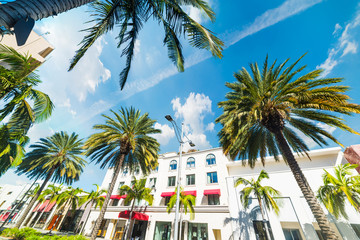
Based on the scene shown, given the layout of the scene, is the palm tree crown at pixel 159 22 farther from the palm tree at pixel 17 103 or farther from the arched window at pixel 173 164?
the arched window at pixel 173 164

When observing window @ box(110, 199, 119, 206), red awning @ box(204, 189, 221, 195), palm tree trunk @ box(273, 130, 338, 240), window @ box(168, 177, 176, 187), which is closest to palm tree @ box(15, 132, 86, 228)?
window @ box(110, 199, 119, 206)

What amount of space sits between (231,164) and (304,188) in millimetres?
15945

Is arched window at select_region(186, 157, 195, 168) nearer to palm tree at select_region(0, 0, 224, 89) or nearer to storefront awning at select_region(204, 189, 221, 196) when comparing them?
storefront awning at select_region(204, 189, 221, 196)

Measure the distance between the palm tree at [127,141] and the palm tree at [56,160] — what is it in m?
10.1

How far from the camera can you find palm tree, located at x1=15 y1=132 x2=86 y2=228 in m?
19.9

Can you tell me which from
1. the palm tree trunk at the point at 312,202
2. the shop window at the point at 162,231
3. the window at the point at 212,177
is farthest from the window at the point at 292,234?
the shop window at the point at 162,231

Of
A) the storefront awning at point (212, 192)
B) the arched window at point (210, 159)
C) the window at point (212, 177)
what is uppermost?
the arched window at point (210, 159)

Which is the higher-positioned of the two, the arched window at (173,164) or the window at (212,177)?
the arched window at (173,164)

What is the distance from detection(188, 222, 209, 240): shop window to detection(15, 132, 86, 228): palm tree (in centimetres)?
2032

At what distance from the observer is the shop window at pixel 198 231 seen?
1967 cm

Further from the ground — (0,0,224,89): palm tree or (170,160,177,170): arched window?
(170,160,177,170): arched window

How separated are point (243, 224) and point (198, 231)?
6.72 metres

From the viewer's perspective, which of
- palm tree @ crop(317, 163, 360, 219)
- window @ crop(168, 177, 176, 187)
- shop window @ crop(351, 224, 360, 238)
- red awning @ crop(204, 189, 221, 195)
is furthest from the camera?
window @ crop(168, 177, 176, 187)

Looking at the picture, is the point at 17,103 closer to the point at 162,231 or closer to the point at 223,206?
the point at 223,206
